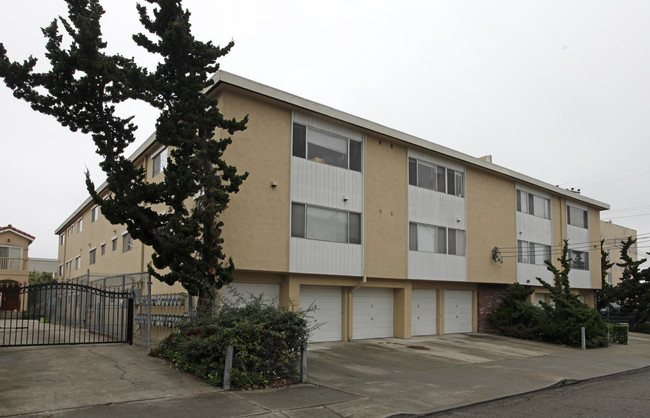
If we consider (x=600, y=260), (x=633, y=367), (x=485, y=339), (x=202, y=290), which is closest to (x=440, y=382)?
(x=202, y=290)

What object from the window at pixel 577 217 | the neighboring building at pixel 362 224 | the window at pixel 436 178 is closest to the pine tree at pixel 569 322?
the neighboring building at pixel 362 224

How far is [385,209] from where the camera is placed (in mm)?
18906

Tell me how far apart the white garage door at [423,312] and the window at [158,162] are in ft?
35.7

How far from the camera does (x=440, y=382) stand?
1134 centimetres

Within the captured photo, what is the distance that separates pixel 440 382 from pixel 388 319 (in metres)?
8.55

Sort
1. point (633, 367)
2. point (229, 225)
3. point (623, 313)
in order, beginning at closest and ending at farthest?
1. point (229, 225)
2. point (633, 367)
3. point (623, 313)

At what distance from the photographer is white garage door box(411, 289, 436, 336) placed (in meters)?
20.9

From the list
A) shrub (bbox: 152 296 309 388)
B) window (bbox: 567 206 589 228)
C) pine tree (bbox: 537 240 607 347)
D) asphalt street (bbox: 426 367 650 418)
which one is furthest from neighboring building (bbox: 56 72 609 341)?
asphalt street (bbox: 426 367 650 418)

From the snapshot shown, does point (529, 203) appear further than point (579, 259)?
No

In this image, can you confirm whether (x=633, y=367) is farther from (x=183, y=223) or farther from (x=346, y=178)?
(x=183, y=223)

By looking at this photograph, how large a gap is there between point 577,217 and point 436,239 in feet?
44.8

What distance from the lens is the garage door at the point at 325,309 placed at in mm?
17250

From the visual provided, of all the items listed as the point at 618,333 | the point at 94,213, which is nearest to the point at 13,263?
the point at 94,213

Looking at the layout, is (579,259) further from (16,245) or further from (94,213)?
(16,245)
